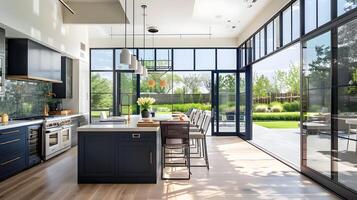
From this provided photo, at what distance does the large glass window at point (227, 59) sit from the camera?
1003 centimetres

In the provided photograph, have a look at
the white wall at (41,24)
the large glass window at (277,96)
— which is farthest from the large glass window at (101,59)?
the large glass window at (277,96)

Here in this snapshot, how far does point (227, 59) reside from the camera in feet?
33.0

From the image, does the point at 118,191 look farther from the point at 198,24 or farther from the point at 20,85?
the point at 198,24

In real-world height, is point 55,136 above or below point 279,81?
below

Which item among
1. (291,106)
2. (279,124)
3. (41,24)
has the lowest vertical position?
(279,124)

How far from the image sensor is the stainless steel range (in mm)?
5896

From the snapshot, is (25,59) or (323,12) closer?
(323,12)

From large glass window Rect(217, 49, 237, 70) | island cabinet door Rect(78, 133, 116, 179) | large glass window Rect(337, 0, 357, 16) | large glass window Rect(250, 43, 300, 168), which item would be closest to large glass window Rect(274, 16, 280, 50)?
large glass window Rect(337, 0, 357, 16)

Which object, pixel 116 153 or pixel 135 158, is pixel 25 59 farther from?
pixel 135 158

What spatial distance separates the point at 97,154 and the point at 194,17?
4.65m

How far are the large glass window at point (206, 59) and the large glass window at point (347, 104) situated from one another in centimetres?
620

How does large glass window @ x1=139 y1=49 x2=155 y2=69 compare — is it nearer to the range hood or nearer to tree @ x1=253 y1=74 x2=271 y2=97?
the range hood

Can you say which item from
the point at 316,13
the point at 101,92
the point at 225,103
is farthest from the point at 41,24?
the point at 225,103

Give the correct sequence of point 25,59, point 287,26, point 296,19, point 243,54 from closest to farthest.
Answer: point 296,19 → point 25,59 → point 287,26 → point 243,54
